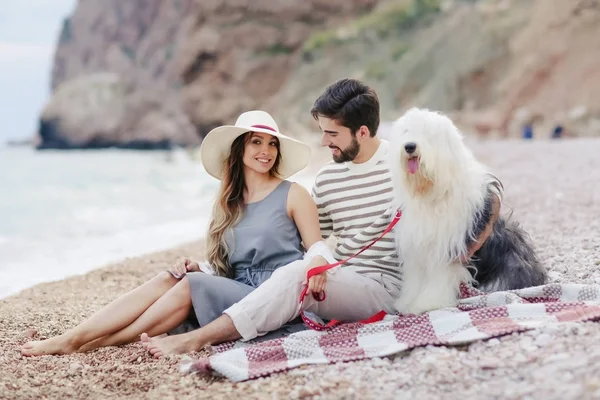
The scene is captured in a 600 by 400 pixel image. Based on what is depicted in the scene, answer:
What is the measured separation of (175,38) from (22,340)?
7406cm

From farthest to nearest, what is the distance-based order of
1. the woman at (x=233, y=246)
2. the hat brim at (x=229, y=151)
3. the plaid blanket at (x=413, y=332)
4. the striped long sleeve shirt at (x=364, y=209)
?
1. the hat brim at (x=229, y=151)
2. the striped long sleeve shirt at (x=364, y=209)
3. the woman at (x=233, y=246)
4. the plaid blanket at (x=413, y=332)

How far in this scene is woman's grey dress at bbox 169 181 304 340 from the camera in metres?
3.87

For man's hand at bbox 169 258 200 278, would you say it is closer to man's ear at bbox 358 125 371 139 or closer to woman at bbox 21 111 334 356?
woman at bbox 21 111 334 356

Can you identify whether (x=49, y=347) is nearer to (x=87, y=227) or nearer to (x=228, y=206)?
(x=228, y=206)

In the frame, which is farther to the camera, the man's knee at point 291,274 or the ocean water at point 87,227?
the ocean water at point 87,227

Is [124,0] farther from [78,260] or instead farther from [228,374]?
[228,374]

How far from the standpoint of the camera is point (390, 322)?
3766 mm

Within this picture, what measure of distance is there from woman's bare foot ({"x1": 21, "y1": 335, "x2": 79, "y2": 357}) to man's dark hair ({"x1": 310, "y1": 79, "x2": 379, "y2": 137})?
1.89m

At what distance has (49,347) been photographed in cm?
375

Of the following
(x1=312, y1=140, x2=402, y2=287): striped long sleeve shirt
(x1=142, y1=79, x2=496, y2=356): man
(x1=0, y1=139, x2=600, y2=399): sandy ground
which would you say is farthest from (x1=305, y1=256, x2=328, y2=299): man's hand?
(x1=0, y1=139, x2=600, y2=399): sandy ground

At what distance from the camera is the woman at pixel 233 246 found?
12.6ft

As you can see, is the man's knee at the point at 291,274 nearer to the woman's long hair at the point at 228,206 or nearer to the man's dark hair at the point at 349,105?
the woman's long hair at the point at 228,206

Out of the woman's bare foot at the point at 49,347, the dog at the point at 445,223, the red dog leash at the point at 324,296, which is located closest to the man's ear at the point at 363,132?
the dog at the point at 445,223

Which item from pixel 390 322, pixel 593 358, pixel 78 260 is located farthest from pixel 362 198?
pixel 78 260
